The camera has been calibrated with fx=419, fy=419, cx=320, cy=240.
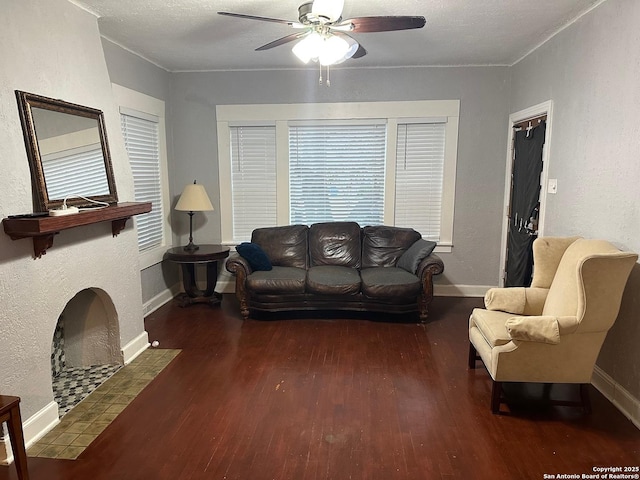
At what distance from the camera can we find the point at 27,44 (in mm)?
2406

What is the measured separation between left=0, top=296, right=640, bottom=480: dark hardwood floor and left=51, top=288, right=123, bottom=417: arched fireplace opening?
0.52m

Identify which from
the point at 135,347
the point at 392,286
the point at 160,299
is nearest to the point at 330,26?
the point at 392,286

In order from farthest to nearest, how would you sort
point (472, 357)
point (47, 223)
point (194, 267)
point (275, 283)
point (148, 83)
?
point (194, 267)
point (148, 83)
point (275, 283)
point (472, 357)
point (47, 223)

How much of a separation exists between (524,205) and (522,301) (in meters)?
1.59

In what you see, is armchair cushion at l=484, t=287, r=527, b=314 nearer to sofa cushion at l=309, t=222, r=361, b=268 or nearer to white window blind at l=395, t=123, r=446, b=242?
sofa cushion at l=309, t=222, r=361, b=268

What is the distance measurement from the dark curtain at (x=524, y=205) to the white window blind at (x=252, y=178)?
2735mm

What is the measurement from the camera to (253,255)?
436cm

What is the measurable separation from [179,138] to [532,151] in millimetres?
3907

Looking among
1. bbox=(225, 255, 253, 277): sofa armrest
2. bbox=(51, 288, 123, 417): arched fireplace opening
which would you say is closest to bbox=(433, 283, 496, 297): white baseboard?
bbox=(225, 255, 253, 277): sofa armrest

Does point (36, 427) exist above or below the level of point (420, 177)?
below

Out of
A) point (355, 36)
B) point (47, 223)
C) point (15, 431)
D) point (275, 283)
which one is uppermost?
point (355, 36)

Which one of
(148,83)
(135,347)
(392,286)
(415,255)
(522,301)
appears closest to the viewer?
(522,301)

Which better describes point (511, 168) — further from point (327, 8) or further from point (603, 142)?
point (327, 8)

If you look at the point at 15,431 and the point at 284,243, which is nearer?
the point at 15,431
